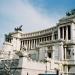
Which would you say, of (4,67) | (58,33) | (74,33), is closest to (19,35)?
(58,33)

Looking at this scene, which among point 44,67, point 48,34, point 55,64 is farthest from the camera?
point 48,34

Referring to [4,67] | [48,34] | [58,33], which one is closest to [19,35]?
[48,34]

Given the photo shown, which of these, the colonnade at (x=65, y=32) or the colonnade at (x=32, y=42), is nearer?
the colonnade at (x=65, y=32)

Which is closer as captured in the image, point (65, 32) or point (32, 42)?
point (65, 32)

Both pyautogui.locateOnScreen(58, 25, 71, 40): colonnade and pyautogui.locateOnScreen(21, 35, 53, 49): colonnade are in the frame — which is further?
pyautogui.locateOnScreen(21, 35, 53, 49): colonnade

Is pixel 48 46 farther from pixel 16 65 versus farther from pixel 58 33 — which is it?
pixel 16 65

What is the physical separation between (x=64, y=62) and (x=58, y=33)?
34.4 ft

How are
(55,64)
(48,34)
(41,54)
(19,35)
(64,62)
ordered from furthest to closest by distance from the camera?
(19,35), (48,34), (41,54), (64,62), (55,64)

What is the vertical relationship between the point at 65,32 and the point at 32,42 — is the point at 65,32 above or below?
above

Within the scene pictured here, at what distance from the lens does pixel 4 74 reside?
33281 mm

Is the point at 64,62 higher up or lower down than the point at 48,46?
lower down

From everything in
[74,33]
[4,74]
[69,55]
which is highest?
[74,33]

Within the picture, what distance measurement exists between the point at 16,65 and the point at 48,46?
18690 millimetres

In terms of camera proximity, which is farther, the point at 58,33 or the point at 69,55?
the point at 58,33
